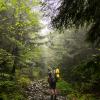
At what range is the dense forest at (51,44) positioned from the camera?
529cm

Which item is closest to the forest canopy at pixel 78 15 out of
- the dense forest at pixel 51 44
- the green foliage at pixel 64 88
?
the dense forest at pixel 51 44

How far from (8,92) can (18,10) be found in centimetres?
640

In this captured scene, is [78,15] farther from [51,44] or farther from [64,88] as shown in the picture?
[51,44]

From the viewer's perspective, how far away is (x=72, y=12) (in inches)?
209

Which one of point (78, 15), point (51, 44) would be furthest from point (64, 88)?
point (78, 15)

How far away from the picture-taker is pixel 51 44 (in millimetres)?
20250

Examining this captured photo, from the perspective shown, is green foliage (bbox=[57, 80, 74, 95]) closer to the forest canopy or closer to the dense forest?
the dense forest

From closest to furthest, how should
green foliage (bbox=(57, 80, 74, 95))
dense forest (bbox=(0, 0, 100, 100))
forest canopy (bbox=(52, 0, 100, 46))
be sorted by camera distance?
forest canopy (bbox=(52, 0, 100, 46)) < dense forest (bbox=(0, 0, 100, 100)) < green foliage (bbox=(57, 80, 74, 95))

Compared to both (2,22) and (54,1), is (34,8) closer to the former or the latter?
(2,22)

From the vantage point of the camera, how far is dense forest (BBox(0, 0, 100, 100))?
5.29 meters

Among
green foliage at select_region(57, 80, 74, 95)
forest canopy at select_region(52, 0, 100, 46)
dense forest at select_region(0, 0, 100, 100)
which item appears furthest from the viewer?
green foliage at select_region(57, 80, 74, 95)

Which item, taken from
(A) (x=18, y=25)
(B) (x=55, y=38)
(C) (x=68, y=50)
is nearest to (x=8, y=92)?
(A) (x=18, y=25)

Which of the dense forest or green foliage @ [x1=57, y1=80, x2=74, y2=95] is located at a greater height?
the dense forest

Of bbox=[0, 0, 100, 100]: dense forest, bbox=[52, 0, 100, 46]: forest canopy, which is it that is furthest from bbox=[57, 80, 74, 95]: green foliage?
bbox=[52, 0, 100, 46]: forest canopy
